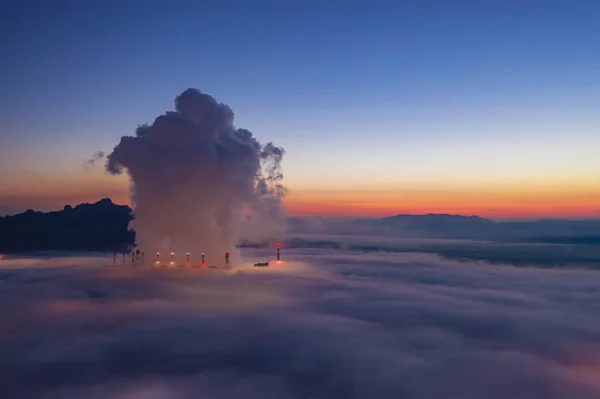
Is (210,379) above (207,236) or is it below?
below

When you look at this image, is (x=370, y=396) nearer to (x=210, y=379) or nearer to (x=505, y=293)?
(x=210, y=379)

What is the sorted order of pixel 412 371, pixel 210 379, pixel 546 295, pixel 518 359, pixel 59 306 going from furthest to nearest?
pixel 546 295 < pixel 59 306 < pixel 518 359 < pixel 412 371 < pixel 210 379

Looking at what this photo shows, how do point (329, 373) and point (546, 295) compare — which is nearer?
point (329, 373)

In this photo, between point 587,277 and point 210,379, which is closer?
point 210,379

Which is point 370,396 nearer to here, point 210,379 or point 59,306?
point 210,379

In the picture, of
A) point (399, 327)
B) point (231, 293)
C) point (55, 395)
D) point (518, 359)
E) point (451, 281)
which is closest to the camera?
point (55, 395)

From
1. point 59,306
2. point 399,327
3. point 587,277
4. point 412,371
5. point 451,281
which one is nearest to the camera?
point 412,371

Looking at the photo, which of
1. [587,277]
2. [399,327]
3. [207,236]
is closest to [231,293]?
[399,327]

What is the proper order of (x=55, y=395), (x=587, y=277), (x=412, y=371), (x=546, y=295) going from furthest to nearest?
(x=587, y=277), (x=546, y=295), (x=412, y=371), (x=55, y=395)

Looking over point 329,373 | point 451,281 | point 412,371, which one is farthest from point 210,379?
point 451,281
